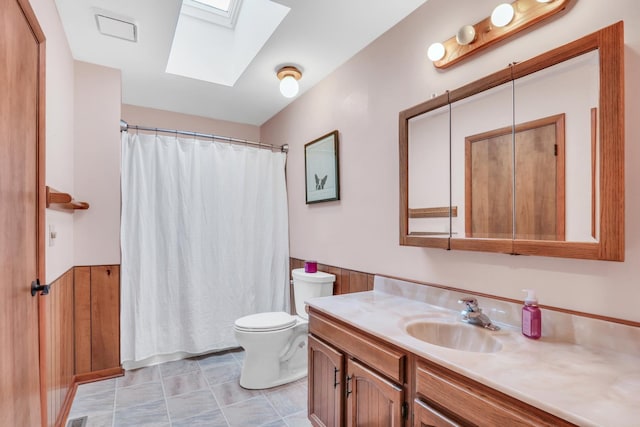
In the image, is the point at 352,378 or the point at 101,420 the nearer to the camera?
the point at 352,378

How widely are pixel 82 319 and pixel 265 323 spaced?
4.46ft

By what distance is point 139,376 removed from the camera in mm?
2445

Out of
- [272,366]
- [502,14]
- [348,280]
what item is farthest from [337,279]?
[502,14]

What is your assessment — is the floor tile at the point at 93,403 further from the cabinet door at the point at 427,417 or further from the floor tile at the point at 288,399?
the cabinet door at the point at 427,417

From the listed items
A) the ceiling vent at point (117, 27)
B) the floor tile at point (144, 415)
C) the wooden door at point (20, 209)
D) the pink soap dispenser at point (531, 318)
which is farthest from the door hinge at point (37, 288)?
the pink soap dispenser at point (531, 318)

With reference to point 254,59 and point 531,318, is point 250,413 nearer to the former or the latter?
point 531,318

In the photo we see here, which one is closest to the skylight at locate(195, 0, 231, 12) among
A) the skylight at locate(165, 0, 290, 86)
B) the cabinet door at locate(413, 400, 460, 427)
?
the skylight at locate(165, 0, 290, 86)

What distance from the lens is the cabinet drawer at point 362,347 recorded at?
119 centimetres

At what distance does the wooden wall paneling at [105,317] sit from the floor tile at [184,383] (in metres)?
0.48

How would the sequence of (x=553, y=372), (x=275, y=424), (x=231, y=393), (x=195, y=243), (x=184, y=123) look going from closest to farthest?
(x=553, y=372), (x=275, y=424), (x=231, y=393), (x=195, y=243), (x=184, y=123)

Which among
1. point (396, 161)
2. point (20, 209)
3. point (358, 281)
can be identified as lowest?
point (358, 281)

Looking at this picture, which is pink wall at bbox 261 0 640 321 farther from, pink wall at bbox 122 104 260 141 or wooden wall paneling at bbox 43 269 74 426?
wooden wall paneling at bbox 43 269 74 426

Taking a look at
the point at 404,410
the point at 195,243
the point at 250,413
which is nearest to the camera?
the point at 404,410

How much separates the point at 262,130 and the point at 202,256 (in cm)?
173
